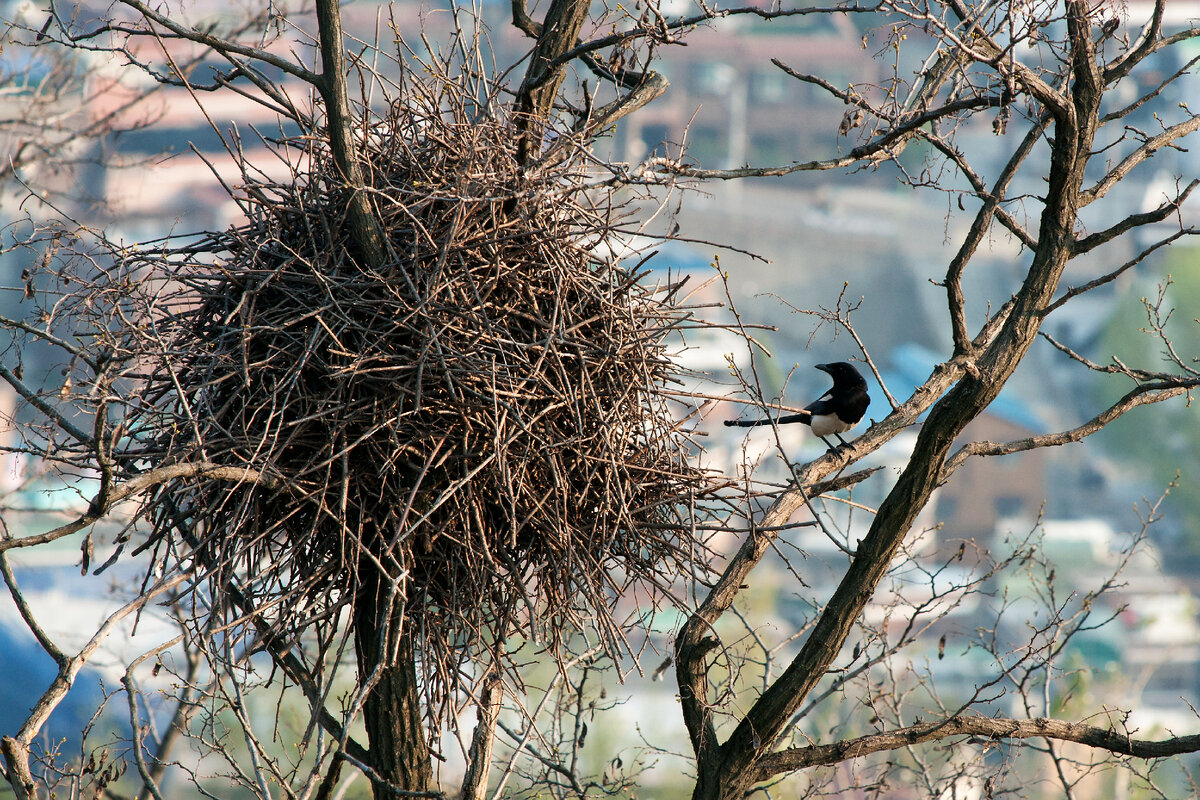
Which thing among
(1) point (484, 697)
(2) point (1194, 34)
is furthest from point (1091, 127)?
(1) point (484, 697)

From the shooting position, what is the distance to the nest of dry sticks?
2893mm

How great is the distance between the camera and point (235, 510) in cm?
290

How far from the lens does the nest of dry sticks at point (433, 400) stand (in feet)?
9.49

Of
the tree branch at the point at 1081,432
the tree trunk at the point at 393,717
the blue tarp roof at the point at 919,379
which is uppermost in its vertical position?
the blue tarp roof at the point at 919,379

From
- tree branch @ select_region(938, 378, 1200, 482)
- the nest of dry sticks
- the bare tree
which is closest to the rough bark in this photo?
the bare tree

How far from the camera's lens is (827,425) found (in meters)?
4.62

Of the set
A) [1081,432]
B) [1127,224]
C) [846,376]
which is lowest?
[1081,432]

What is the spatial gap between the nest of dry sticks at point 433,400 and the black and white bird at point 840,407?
4.49 feet

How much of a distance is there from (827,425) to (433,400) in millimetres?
2207

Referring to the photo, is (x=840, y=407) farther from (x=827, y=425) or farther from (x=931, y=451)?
(x=931, y=451)

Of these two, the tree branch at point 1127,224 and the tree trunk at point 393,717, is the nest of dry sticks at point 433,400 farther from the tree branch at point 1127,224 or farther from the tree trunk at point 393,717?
the tree branch at point 1127,224

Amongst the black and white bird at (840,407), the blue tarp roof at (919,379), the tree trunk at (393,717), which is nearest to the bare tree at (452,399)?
the tree trunk at (393,717)

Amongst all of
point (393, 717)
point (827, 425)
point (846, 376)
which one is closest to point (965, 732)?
point (827, 425)

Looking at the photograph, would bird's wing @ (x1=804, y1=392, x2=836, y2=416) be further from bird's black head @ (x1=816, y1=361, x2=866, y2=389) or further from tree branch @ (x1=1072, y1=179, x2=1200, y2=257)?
tree branch @ (x1=1072, y1=179, x2=1200, y2=257)
